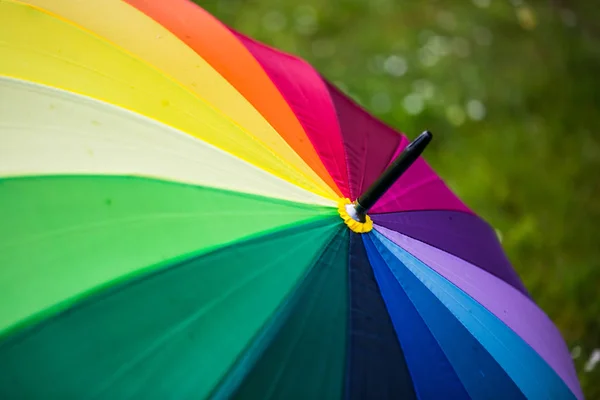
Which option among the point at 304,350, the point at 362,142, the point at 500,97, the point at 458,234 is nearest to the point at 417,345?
the point at 304,350

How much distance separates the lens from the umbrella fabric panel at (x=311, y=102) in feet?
5.64

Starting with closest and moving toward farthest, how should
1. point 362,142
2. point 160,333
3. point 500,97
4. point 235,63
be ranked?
point 160,333
point 235,63
point 362,142
point 500,97

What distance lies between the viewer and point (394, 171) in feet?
4.95

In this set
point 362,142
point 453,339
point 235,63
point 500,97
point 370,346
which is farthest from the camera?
point 500,97

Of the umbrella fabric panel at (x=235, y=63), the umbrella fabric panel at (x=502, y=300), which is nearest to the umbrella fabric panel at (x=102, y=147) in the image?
the umbrella fabric panel at (x=235, y=63)

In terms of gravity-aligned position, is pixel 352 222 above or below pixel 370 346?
above

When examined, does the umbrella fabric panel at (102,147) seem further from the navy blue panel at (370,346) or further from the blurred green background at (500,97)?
the blurred green background at (500,97)

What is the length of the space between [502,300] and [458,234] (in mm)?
218

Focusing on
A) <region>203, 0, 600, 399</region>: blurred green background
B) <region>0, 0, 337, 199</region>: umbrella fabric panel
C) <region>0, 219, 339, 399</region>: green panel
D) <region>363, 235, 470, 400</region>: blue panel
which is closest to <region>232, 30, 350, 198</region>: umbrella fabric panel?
<region>0, 0, 337, 199</region>: umbrella fabric panel

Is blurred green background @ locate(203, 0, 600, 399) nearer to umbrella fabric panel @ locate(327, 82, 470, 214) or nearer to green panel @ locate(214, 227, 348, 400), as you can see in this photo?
umbrella fabric panel @ locate(327, 82, 470, 214)

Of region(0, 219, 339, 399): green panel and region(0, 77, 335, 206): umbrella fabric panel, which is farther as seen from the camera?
region(0, 77, 335, 206): umbrella fabric panel

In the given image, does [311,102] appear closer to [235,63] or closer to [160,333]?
[235,63]

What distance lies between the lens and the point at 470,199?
3.69 meters

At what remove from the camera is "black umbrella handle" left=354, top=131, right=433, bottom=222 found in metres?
1.50
